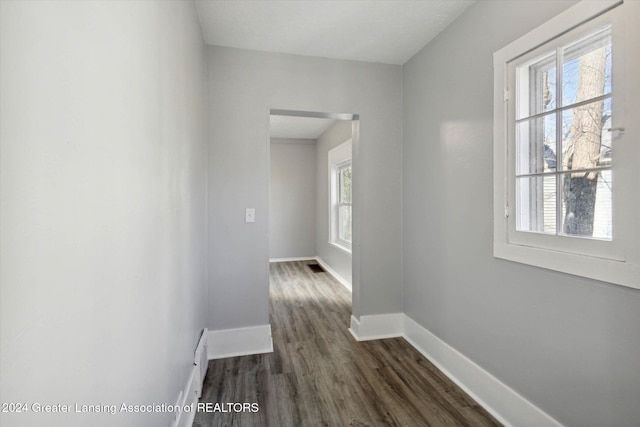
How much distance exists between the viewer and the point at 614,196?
1247 millimetres

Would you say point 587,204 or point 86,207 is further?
point 587,204

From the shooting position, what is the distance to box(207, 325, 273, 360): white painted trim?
2.51 m

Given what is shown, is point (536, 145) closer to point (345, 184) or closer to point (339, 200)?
point (345, 184)

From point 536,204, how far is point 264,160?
6.31ft

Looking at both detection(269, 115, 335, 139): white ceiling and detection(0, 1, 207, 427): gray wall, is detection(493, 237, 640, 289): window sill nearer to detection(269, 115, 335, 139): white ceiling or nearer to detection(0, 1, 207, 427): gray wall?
detection(0, 1, 207, 427): gray wall

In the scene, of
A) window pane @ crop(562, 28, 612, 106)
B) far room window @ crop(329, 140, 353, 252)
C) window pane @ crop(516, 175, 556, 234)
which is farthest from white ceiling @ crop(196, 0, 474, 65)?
far room window @ crop(329, 140, 353, 252)

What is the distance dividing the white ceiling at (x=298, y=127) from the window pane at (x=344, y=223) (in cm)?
146

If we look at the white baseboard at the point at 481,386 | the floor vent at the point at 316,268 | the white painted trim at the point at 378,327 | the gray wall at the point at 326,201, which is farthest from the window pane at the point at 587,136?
the floor vent at the point at 316,268

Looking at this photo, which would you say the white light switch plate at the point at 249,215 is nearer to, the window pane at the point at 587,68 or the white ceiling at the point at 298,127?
the window pane at the point at 587,68

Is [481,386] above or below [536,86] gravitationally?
below

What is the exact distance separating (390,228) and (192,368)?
1.93 meters

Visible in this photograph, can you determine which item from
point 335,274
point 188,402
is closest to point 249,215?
point 188,402

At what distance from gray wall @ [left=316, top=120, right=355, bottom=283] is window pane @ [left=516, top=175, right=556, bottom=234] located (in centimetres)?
294

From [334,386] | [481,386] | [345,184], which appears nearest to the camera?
[481,386]
